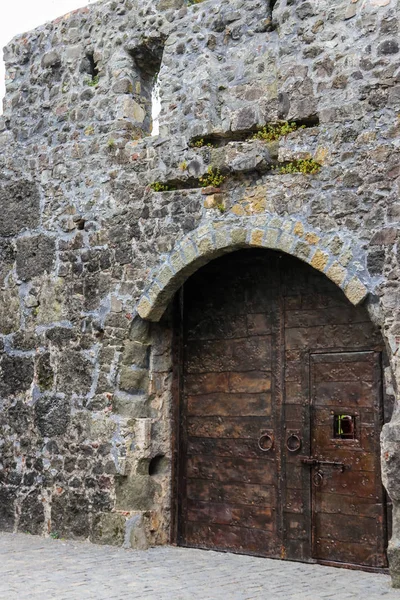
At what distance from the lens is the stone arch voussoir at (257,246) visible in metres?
5.48

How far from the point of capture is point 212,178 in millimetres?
6270

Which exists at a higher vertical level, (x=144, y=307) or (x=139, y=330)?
(x=144, y=307)

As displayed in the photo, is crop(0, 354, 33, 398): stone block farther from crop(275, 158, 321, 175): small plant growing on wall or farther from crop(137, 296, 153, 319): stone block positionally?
crop(275, 158, 321, 175): small plant growing on wall

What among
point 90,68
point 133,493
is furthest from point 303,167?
point 133,493

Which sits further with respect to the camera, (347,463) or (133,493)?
(133,493)

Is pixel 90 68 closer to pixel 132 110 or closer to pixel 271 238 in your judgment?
pixel 132 110

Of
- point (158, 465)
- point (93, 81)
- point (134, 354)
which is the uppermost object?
point (93, 81)

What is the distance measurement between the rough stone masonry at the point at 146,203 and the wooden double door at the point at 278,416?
0.25 metres

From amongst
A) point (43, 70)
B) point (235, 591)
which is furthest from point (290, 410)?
point (43, 70)

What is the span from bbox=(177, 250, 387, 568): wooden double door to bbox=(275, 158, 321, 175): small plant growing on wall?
74cm

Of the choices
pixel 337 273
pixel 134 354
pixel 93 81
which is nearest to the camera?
pixel 337 273

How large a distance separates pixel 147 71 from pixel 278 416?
10.5ft

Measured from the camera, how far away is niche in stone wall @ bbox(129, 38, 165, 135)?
698 cm

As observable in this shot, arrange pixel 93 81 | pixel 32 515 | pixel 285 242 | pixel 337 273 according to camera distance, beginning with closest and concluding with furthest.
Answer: pixel 337 273
pixel 285 242
pixel 32 515
pixel 93 81
